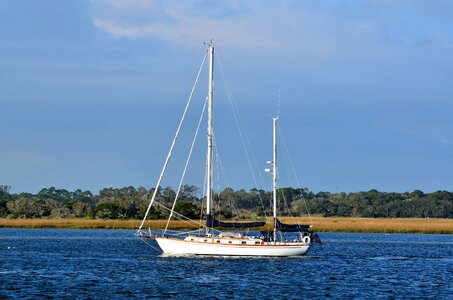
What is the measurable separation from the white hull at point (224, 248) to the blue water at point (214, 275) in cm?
69

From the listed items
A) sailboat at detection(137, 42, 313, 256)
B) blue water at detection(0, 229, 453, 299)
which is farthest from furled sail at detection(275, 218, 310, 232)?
blue water at detection(0, 229, 453, 299)

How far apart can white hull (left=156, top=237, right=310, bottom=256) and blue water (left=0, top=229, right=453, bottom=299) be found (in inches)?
27.2

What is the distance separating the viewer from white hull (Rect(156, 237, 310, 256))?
7325 centimetres

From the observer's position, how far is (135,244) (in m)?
101

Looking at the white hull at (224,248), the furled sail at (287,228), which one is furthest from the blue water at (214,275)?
the furled sail at (287,228)

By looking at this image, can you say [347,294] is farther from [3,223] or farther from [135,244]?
[3,223]

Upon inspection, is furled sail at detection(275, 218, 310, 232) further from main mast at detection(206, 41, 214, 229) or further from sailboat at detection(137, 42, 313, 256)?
main mast at detection(206, 41, 214, 229)

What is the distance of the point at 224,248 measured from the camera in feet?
240

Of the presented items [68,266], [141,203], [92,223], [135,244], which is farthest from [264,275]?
[141,203]

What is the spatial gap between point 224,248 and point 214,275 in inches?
409

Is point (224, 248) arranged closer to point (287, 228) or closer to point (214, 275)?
point (287, 228)

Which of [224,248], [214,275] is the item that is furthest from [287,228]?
[214,275]

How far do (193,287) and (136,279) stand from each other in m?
5.41

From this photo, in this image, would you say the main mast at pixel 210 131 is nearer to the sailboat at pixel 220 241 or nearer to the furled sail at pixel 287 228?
the sailboat at pixel 220 241
